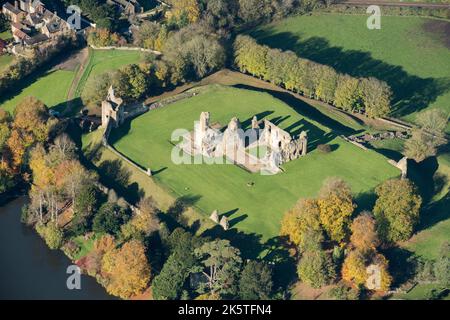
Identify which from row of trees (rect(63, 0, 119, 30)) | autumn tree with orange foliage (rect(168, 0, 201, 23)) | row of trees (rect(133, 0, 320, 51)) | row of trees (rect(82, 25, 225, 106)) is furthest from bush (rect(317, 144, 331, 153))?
row of trees (rect(63, 0, 119, 30))

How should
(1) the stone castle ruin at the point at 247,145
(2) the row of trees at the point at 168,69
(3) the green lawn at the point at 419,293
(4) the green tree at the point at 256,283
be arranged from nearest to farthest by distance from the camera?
(4) the green tree at the point at 256,283
(3) the green lawn at the point at 419,293
(1) the stone castle ruin at the point at 247,145
(2) the row of trees at the point at 168,69

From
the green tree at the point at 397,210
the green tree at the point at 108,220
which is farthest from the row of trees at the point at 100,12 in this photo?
the green tree at the point at 397,210

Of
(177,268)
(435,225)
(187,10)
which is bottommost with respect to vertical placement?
(435,225)

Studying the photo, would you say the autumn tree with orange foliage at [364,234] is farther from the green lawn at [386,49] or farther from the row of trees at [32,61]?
the row of trees at [32,61]

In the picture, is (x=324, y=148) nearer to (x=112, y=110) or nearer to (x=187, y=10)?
(x=112, y=110)

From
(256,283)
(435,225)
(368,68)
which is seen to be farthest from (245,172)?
(368,68)

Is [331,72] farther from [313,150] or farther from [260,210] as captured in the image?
[260,210]

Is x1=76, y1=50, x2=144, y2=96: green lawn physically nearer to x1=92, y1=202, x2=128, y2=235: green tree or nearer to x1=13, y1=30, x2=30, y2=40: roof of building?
x1=13, y1=30, x2=30, y2=40: roof of building
